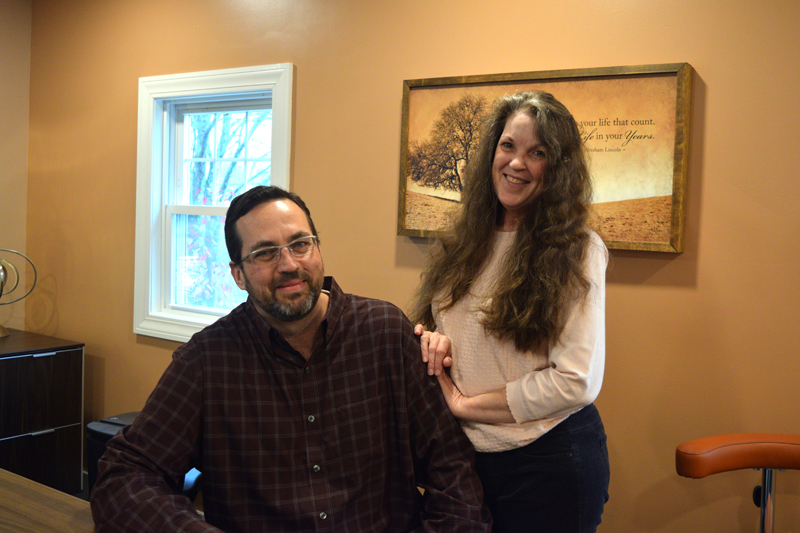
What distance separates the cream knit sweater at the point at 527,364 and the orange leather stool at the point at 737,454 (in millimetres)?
464

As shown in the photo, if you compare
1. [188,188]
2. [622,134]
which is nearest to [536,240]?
[622,134]

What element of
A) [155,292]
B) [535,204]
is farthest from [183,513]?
[155,292]

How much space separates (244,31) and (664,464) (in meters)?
2.72

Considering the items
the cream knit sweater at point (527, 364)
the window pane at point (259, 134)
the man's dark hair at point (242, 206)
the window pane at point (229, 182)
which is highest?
the window pane at point (259, 134)

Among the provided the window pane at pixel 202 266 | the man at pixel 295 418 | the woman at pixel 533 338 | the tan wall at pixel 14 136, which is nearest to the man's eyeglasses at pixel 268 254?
the man at pixel 295 418

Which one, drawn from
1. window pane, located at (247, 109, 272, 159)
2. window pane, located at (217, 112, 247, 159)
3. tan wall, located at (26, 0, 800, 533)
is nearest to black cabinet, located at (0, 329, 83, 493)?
tan wall, located at (26, 0, 800, 533)

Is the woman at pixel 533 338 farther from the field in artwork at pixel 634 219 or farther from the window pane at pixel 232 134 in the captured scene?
the window pane at pixel 232 134

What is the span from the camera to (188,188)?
3.46 metres

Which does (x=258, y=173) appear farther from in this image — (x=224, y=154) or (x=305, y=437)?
(x=305, y=437)

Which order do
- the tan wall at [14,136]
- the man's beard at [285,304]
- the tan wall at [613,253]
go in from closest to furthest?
the man's beard at [285,304] → the tan wall at [613,253] → the tan wall at [14,136]

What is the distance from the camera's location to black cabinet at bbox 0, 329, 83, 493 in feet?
10.1

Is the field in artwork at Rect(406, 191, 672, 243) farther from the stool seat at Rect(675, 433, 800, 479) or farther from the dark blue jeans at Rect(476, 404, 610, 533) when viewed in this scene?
the dark blue jeans at Rect(476, 404, 610, 533)

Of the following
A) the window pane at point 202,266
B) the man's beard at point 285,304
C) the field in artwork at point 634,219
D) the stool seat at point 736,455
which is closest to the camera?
the man's beard at point 285,304

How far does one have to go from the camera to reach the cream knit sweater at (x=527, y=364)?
53.1 inches
